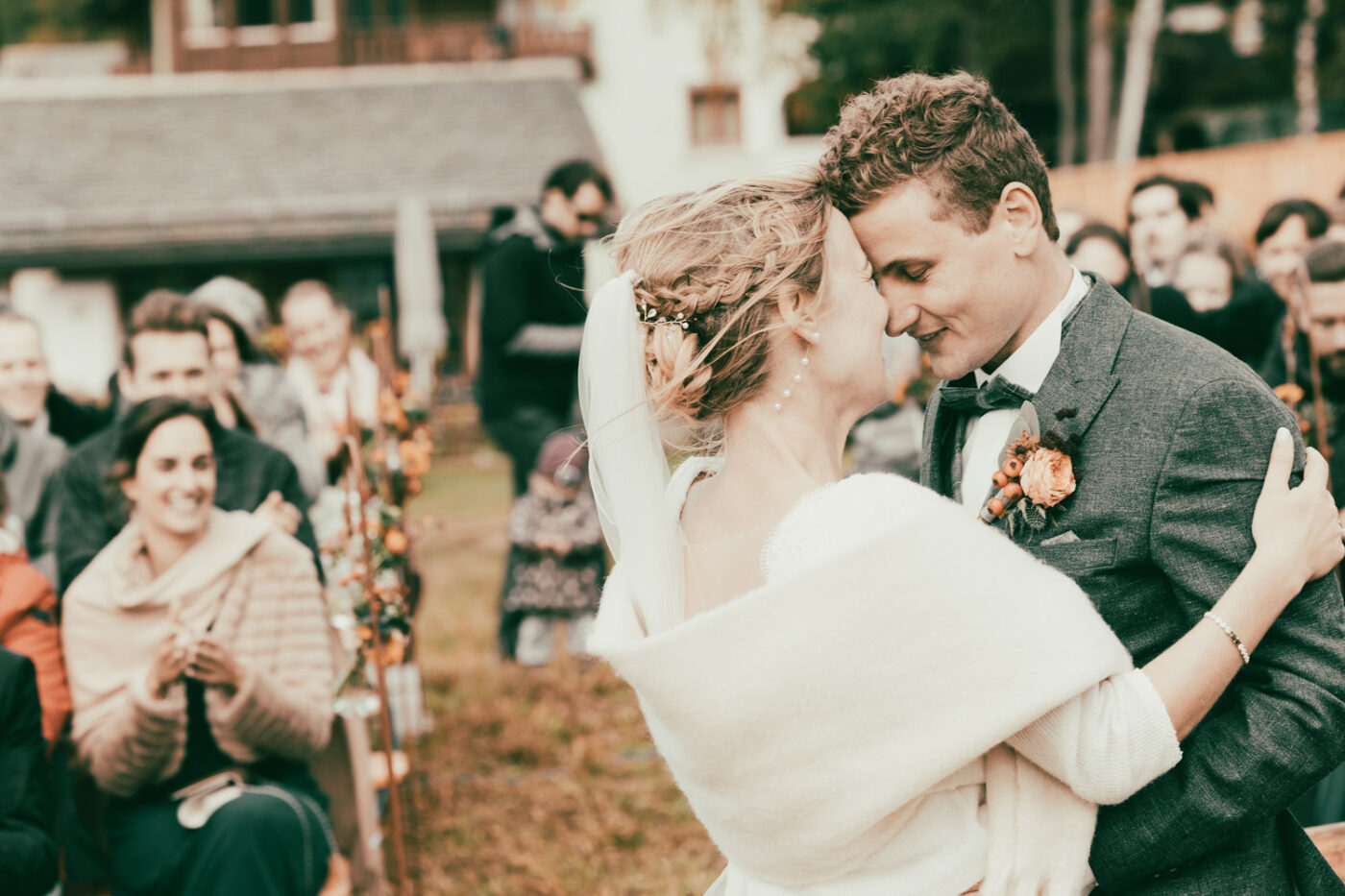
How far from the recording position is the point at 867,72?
71.7ft

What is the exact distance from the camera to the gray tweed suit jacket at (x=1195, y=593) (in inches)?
72.9

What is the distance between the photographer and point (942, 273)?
213cm

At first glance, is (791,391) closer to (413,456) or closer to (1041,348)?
(1041,348)

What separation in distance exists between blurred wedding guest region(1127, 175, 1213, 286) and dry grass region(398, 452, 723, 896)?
3.10 metres

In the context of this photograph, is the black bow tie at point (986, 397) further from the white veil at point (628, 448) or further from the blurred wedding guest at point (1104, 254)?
the blurred wedding guest at point (1104, 254)

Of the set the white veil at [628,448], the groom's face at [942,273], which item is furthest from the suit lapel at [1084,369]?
the white veil at [628,448]

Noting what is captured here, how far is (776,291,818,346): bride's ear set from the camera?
6.44 feet

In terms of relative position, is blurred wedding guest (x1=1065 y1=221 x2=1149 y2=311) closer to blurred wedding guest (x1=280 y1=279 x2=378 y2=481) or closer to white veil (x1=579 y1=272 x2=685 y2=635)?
blurred wedding guest (x1=280 y1=279 x2=378 y2=481)

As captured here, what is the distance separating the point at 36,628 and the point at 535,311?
3.27m

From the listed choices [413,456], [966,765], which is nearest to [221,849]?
[413,456]

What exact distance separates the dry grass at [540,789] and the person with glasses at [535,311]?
91cm

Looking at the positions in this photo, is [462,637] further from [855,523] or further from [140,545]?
[855,523]

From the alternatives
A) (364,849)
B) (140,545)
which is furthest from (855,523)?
(364,849)

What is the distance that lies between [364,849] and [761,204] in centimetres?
301
